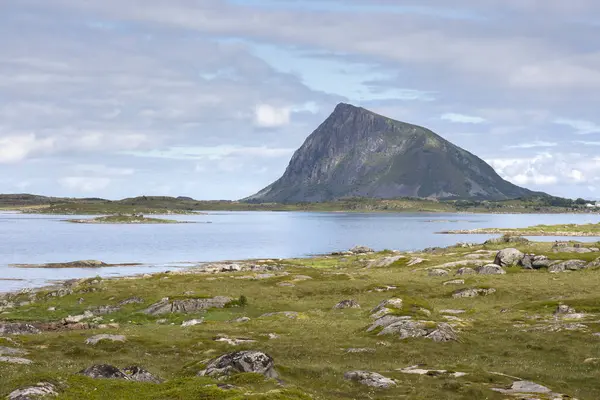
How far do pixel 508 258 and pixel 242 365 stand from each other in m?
91.3

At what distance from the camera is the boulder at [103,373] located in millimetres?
34000

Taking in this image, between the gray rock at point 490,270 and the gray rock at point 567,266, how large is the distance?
9.22m

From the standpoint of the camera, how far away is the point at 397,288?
96438mm

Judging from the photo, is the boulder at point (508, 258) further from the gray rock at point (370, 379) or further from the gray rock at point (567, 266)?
the gray rock at point (370, 379)

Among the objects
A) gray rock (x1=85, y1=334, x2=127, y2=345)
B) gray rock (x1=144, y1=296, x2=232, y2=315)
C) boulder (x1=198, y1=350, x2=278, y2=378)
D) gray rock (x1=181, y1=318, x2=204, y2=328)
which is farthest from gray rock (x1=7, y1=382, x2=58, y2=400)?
gray rock (x1=144, y1=296, x2=232, y2=315)

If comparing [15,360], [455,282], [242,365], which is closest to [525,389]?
[242,365]

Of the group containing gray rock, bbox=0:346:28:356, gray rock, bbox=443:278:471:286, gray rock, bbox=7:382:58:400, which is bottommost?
gray rock, bbox=443:278:471:286

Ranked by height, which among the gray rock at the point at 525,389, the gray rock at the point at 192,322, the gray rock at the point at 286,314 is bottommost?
the gray rock at the point at 192,322

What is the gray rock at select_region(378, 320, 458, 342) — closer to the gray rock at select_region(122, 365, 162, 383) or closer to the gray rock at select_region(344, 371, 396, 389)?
the gray rock at select_region(344, 371, 396, 389)

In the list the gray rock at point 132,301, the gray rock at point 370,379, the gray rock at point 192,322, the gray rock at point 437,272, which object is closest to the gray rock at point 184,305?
the gray rock at point 132,301

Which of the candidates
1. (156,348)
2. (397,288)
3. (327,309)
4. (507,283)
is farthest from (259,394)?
(507,283)

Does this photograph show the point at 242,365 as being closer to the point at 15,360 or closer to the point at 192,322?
the point at 15,360

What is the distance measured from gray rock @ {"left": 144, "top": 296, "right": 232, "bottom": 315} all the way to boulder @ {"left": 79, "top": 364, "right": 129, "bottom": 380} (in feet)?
158

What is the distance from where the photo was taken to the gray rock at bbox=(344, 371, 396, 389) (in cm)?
3806
